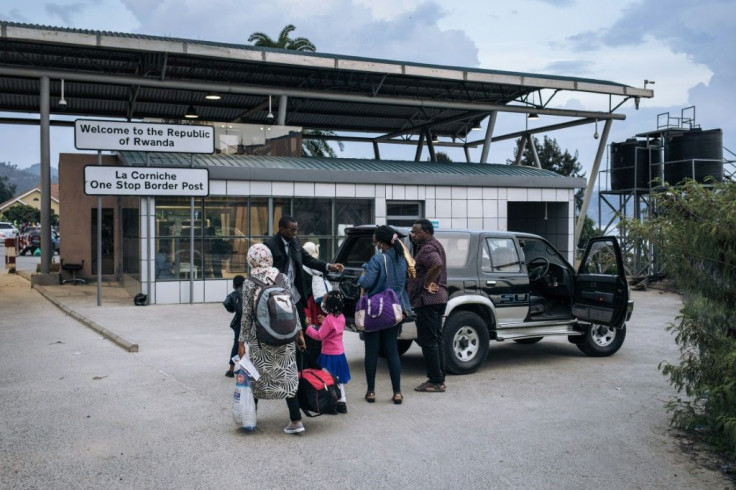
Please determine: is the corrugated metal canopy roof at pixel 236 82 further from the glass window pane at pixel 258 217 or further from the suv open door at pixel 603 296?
the suv open door at pixel 603 296

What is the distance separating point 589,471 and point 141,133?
13163 mm

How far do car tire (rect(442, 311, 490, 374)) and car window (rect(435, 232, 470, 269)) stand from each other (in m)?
0.70

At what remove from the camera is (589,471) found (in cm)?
546

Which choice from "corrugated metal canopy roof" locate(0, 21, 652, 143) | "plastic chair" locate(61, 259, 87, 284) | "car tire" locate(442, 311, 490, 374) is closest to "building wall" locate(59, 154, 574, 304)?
"plastic chair" locate(61, 259, 87, 284)

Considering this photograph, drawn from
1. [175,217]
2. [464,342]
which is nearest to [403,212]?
[175,217]

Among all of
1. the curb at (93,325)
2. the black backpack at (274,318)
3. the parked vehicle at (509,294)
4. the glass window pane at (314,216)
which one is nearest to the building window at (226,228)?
the glass window pane at (314,216)

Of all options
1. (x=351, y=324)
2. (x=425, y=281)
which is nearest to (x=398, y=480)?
(x=425, y=281)

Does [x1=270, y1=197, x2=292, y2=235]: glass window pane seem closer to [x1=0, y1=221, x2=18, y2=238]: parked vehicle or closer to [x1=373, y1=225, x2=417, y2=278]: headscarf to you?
[x1=373, y1=225, x2=417, y2=278]: headscarf

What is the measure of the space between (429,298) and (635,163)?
2177 cm

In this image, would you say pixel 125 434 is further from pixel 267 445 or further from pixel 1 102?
pixel 1 102

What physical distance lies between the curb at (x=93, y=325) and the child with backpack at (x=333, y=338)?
456cm

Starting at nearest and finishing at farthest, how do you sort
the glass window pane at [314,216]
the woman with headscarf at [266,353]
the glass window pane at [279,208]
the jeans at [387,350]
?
the woman with headscarf at [266,353]
the jeans at [387,350]
the glass window pane at [279,208]
the glass window pane at [314,216]

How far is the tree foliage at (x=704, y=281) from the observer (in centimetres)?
570

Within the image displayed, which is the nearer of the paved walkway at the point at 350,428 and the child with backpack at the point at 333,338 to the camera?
the paved walkway at the point at 350,428
